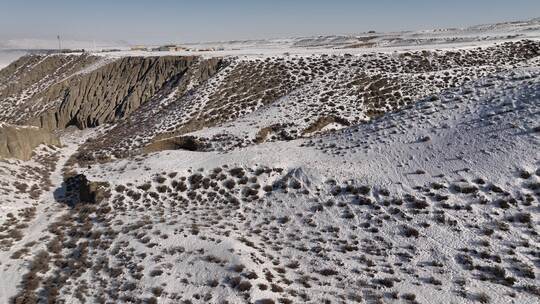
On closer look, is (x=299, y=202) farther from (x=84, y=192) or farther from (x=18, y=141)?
(x=18, y=141)

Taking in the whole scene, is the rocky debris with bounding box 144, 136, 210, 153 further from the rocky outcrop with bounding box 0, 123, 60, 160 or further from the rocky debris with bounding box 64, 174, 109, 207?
the rocky outcrop with bounding box 0, 123, 60, 160

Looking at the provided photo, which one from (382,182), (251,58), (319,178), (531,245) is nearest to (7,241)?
(319,178)

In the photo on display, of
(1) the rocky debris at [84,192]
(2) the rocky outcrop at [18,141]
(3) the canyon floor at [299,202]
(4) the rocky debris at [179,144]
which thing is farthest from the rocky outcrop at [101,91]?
(1) the rocky debris at [84,192]

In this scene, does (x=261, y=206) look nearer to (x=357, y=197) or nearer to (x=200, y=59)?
(x=357, y=197)

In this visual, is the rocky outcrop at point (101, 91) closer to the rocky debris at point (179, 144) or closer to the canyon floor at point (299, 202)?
the canyon floor at point (299, 202)

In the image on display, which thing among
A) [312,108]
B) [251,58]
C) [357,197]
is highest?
[251,58]

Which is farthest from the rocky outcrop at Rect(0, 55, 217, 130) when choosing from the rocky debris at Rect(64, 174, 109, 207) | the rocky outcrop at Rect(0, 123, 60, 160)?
the rocky debris at Rect(64, 174, 109, 207)

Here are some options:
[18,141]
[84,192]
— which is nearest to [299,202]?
[84,192]
